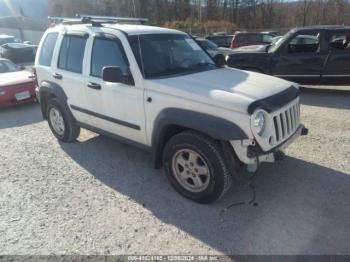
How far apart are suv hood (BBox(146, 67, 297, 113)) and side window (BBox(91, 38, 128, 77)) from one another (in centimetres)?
59

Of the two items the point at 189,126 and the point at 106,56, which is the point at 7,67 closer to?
the point at 106,56

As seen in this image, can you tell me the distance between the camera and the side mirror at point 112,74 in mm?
3877

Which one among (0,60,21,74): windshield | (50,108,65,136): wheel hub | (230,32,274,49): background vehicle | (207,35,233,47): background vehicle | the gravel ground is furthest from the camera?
(207,35,233,47): background vehicle

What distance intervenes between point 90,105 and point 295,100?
280 cm

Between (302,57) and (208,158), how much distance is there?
6.36m

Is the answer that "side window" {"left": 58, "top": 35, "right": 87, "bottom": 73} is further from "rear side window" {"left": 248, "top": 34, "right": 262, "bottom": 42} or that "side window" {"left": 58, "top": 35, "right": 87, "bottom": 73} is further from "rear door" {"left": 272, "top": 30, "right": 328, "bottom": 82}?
"rear side window" {"left": 248, "top": 34, "right": 262, "bottom": 42}

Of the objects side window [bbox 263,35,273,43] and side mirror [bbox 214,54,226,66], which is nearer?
side mirror [bbox 214,54,226,66]

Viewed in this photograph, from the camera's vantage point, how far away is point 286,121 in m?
3.70

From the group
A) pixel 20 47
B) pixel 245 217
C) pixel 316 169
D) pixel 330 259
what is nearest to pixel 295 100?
pixel 316 169

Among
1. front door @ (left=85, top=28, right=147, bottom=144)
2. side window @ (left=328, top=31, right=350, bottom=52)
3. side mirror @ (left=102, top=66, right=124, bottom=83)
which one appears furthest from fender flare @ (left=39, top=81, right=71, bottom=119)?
side window @ (left=328, top=31, right=350, bottom=52)

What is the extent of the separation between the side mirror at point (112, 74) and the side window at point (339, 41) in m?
6.67

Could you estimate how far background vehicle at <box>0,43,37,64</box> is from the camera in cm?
1933

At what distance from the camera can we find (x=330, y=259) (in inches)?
112

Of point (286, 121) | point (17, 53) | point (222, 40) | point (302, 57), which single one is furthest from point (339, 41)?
point (17, 53)
